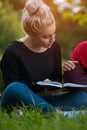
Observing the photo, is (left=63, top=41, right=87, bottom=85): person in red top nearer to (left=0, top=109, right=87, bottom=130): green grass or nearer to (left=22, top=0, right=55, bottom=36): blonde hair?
(left=22, top=0, right=55, bottom=36): blonde hair

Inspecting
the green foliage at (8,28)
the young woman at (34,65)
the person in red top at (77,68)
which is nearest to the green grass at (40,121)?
the young woman at (34,65)

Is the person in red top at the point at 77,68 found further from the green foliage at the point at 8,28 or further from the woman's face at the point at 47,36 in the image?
the green foliage at the point at 8,28

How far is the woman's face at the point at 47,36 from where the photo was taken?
172 inches

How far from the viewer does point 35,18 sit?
4.44m

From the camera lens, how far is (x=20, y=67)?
4.53 metres

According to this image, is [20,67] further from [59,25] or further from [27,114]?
[59,25]

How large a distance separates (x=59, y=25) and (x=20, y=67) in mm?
27754

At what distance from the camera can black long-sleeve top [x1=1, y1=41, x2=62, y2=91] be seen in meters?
4.46

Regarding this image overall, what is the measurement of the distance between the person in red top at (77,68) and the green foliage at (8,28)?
8634mm

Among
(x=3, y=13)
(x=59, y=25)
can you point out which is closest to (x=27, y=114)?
(x=3, y=13)

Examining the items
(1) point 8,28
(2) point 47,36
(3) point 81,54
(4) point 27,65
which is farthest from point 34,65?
(1) point 8,28

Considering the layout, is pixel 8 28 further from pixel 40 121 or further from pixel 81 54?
pixel 40 121

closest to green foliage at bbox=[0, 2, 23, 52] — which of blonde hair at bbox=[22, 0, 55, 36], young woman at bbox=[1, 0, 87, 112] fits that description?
young woman at bbox=[1, 0, 87, 112]

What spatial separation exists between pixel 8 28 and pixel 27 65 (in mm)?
10072
